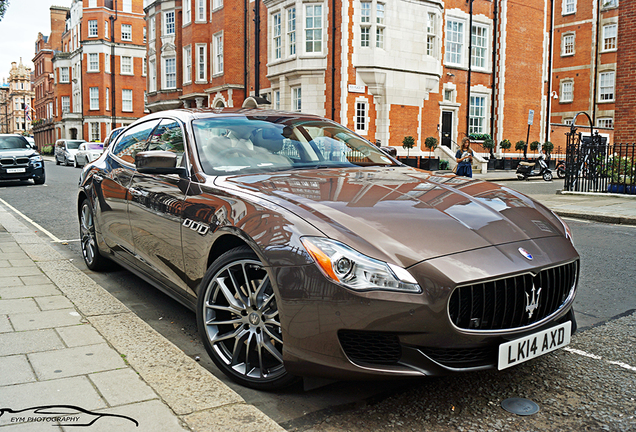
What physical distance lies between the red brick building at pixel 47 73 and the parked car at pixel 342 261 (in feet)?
251

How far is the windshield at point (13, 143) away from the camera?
60.6ft

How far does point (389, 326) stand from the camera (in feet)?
7.92

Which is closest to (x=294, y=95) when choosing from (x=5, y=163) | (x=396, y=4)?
(x=396, y=4)

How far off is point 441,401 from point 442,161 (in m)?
26.8

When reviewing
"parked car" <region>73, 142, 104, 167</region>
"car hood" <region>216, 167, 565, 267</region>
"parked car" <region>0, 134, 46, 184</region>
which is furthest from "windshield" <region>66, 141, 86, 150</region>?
"car hood" <region>216, 167, 565, 267</region>

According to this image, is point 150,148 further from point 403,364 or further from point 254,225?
point 403,364

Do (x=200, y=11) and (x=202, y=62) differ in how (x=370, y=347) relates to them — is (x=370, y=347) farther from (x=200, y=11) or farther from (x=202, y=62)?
(x=200, y=11)

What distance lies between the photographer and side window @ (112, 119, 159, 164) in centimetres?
478

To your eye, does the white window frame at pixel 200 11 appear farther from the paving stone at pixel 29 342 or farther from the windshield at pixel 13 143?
the paving stone at pixel 29 342

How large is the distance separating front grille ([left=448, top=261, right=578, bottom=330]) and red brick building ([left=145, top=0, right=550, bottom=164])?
80.1 feet

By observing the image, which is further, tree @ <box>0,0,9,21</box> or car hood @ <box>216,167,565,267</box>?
tree @ <box>0,0,9,21</box>

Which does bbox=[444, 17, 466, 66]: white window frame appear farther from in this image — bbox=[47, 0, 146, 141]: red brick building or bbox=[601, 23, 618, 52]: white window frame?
bbox=[47, 0, 146, 141]: red brick building

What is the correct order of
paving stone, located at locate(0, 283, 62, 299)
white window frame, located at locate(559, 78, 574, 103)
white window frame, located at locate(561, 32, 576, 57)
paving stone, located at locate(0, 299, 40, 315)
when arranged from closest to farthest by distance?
paving stone, located at locate(0, 299, 40, 315) → paving stone, located at locate(0, 283, 62, 299) → white window frame, located at locate(561, 32, 576, 57) → white window frame, located at locate(559, 78, 574, 103)

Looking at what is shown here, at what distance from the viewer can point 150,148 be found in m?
4.57
